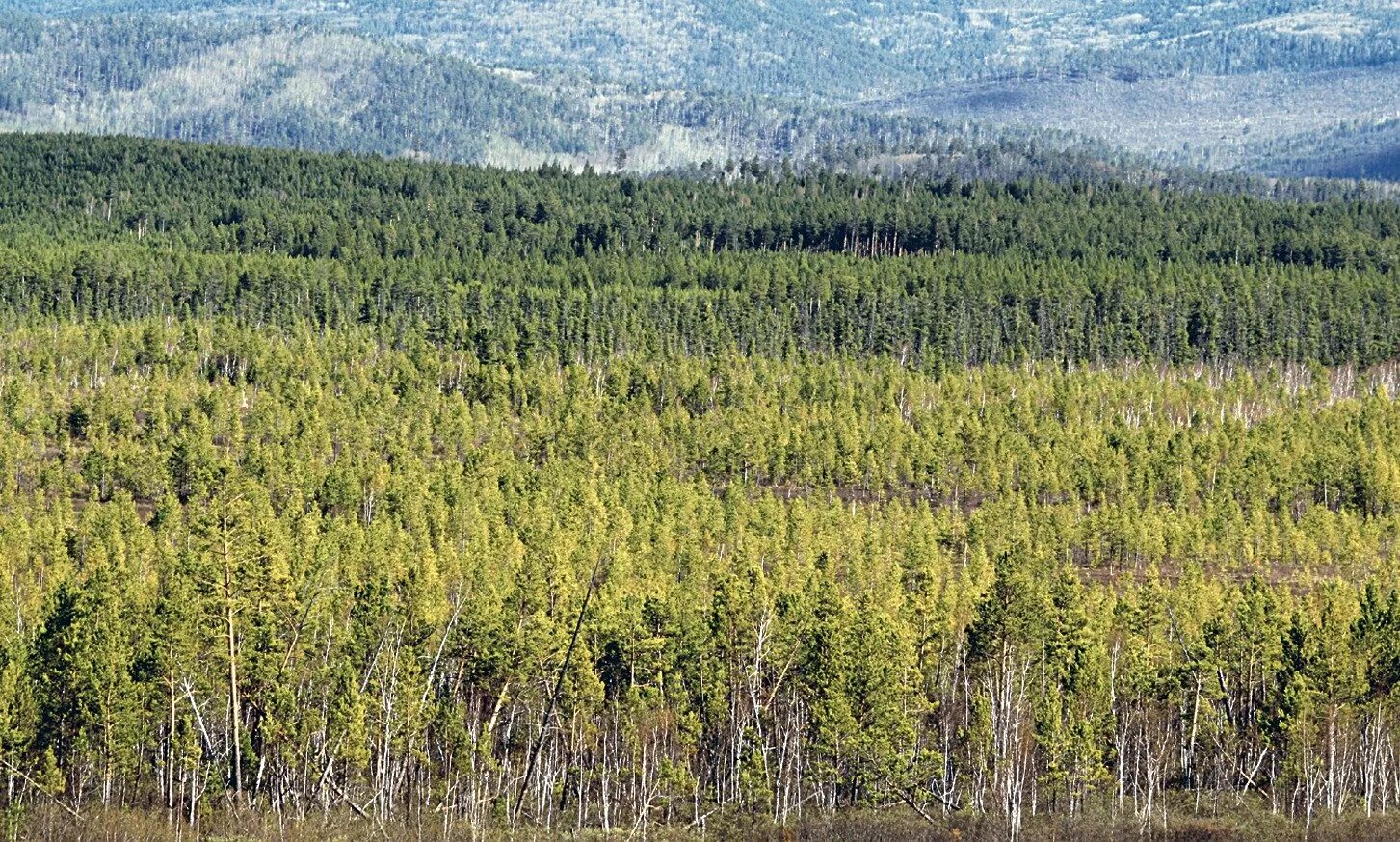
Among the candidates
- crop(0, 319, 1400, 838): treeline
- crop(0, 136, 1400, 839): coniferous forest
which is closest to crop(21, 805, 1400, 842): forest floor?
crop(0, 136, 1400, 839): coniferous forest

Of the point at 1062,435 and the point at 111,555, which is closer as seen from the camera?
the point at 111,555

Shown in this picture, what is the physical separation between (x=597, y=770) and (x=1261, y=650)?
88.9ft

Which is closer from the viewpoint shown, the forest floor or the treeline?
the forest floor

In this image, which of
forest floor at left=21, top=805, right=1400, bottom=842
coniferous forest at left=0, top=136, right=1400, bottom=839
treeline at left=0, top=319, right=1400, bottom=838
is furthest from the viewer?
treeline at left=0, top=319, right=1400, bottom=838

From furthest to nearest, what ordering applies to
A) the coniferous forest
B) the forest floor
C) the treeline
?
the treeline → the coniferous forest → the forest floor

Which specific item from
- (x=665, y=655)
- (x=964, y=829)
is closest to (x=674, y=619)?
(x=665, y=655)

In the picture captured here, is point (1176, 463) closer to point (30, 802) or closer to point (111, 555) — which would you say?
point (111, 555)

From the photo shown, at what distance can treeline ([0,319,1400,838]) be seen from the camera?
68.1 metres

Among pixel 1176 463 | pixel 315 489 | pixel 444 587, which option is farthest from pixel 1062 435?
pixel 444 587

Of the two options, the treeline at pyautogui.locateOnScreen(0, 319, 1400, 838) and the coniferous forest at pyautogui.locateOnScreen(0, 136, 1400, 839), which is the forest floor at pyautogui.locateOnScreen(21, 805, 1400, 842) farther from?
the treeline at pyautogui.locateOnScreen(0, 319, 1400, 838)

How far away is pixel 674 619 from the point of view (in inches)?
3118

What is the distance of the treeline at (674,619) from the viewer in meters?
68.1

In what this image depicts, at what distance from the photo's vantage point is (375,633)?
7594 centimetres

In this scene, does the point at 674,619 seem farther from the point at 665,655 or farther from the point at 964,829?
the point at 964,829
